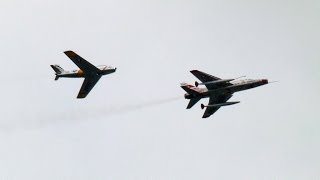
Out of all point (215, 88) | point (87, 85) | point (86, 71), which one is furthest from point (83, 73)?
point (215, 88)

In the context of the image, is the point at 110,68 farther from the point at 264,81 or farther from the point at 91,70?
the point at 264,81

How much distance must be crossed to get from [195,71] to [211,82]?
12.3ft

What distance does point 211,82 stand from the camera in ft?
557

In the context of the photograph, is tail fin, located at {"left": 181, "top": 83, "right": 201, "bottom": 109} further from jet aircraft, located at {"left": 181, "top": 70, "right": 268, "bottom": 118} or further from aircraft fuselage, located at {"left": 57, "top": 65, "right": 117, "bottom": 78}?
aircraft fuselage, located at {"left": 57, "top": 65, "right": 117, "bottom": 78}

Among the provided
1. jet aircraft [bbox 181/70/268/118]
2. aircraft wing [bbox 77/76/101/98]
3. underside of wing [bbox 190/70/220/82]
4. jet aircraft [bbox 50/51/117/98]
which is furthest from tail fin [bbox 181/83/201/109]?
aircraft wing [bbox 77/76/101/98]

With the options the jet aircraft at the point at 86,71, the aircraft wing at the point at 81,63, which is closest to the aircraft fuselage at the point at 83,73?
the jet aircraft at the point at 86,71

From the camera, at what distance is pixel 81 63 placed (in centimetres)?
16725

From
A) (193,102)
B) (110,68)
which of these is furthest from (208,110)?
(110,68)

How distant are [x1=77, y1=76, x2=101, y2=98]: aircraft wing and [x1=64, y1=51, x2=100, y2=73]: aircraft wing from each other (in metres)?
2.92

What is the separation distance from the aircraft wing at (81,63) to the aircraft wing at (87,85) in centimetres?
292

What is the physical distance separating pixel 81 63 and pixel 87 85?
8261mm

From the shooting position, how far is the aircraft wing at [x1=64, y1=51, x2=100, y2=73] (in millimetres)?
165625

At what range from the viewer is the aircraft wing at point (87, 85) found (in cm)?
17238

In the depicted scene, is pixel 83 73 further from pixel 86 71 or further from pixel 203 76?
pixel 203 76
